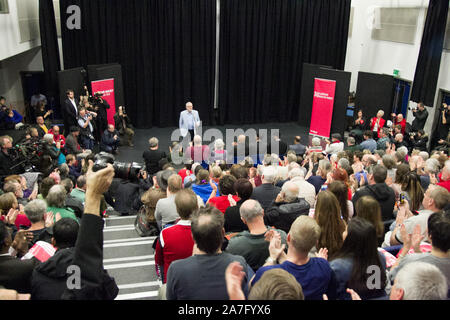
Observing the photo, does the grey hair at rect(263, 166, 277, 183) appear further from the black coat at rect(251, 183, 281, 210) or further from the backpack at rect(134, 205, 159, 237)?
the backpack at rect(134, 205, 159, 237)

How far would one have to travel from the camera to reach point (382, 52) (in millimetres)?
11508

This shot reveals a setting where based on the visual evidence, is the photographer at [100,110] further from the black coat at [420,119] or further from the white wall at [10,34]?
the black coat at [420,119]

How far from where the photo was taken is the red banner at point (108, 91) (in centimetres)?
967

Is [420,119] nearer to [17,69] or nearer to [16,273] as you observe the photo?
[16,273]

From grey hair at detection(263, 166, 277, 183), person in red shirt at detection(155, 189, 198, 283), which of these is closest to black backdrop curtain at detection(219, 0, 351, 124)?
grey hair at detection(263, 166, 277, 183)

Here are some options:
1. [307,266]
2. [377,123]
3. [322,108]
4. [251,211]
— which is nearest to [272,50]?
[322,108]

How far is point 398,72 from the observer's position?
35.2ft

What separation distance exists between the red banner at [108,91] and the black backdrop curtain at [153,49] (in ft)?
4.11

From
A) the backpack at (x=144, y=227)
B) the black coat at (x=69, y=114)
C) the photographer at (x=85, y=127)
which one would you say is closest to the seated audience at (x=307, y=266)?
the backpack at (x=144, y=227)

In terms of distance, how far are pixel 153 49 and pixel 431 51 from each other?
721 cm

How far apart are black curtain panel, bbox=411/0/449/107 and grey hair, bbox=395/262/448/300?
8.60 m

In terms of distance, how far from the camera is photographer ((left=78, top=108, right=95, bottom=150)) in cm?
868

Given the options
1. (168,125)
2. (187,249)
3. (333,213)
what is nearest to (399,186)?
(333,213)

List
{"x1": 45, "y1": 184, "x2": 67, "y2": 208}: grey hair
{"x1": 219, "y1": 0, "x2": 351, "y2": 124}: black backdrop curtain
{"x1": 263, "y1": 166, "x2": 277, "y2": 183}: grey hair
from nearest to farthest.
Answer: {"x1": 45, "y1": 184, "x2": 67, "y2": 208}: grey hair
{"x1": 263, "y1": 166, "x2": 277, "y2": 183}: grey hair
{"x1": 219, "y1": 0, "x2": 351, "y2": 124}: black backdrop curtain
